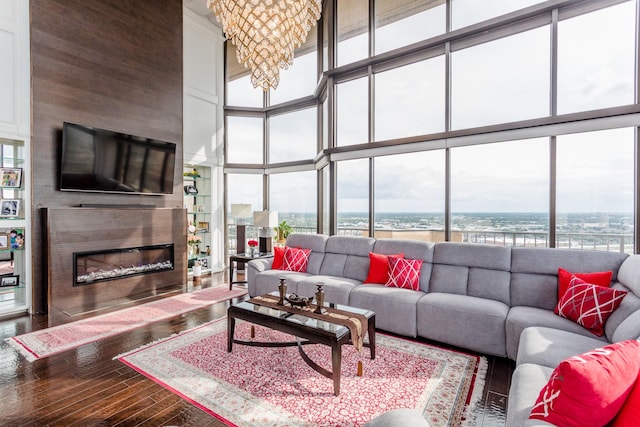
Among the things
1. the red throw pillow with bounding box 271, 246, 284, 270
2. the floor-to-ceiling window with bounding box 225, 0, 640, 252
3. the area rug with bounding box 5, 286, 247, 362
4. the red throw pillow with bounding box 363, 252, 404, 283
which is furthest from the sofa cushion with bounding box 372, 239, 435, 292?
the area rug with bounding box 5, 286, 247, 362

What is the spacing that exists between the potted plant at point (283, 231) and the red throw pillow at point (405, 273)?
10.2ft

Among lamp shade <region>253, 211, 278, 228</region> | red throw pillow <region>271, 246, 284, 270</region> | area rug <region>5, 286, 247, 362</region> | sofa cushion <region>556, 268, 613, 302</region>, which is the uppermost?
lamp shade <region>253, 211, 278, 228</region>

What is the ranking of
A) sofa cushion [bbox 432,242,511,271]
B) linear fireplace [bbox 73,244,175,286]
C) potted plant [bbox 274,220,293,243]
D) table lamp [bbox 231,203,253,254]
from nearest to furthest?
sofa cushion [bbox 432,242,511,271], linear fireplace [bbox 73,244,175,286], table lamp [bbox 231,203,253,254], potted plant [bbox 274,220,293,243]

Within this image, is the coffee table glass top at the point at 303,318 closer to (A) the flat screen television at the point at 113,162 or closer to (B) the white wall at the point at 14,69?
(A) the flat screen television at the point at 113,162

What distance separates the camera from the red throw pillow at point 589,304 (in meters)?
2.43

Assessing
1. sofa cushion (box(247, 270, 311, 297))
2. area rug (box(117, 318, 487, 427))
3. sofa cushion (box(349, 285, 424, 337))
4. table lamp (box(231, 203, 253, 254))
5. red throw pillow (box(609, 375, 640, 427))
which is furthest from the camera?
table lamp (box(231, 203, 253, 254))

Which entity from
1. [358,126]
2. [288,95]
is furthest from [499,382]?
[288,95]

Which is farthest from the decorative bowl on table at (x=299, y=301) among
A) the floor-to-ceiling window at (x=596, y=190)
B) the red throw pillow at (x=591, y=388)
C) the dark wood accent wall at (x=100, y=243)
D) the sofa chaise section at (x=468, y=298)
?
the floor-to-ceiling window at (x=596, y=190)

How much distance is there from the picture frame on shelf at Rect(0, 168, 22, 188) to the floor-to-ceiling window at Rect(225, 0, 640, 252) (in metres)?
4.16

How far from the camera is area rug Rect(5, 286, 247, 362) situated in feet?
10.0

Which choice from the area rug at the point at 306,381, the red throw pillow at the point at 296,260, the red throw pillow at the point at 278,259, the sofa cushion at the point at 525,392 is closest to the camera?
the sofa cushion at the point at 525,392

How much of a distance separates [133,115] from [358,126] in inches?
139

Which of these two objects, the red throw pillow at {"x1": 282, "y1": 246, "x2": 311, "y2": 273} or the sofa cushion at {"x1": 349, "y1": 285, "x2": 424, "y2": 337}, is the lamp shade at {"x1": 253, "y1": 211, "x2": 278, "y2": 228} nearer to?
the red throw pillow at {"x1": 282, "y1": 246, "x2": 311, "y2": 273}

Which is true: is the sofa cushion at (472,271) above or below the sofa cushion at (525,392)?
above
